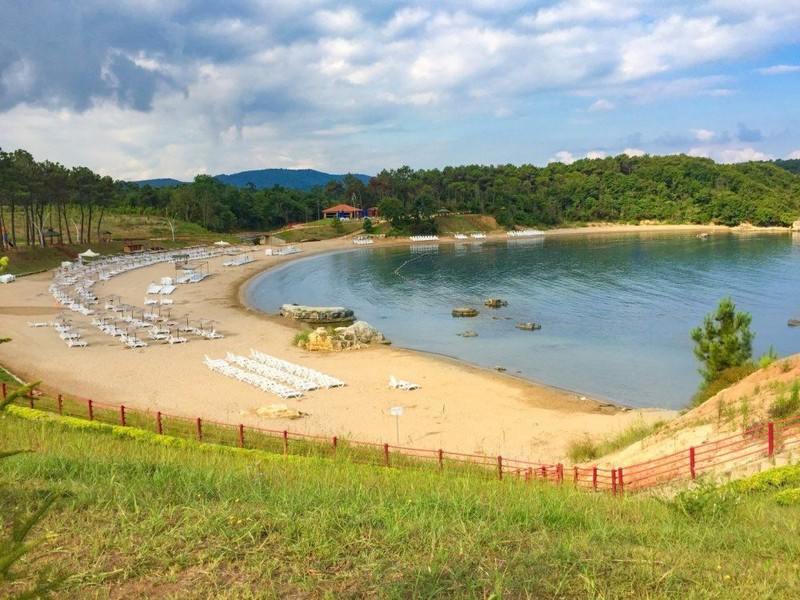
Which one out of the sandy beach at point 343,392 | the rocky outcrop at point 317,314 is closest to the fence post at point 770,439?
the sandy beach at point 343,392

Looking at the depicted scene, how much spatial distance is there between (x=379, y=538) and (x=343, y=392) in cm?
1888

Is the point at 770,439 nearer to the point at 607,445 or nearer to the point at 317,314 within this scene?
the point at 607,445

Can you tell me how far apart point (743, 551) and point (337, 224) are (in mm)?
107196

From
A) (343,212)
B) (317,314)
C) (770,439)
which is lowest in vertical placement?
(317,314)

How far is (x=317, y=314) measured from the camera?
4403 centimetres

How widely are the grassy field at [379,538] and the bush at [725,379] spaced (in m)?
10.6

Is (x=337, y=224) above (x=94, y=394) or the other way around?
above

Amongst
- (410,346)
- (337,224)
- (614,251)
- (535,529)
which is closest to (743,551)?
(535,529)

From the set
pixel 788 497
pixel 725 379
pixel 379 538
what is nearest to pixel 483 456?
pixel 788 497

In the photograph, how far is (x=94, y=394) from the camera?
24156mm

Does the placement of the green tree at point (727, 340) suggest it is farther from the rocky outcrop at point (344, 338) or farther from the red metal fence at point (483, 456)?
the rocky outcrop at point (344, 338)

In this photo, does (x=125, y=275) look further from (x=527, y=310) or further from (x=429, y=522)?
(x=429, y=522)

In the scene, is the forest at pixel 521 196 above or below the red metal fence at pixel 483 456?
above

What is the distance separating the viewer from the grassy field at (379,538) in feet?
18.2
